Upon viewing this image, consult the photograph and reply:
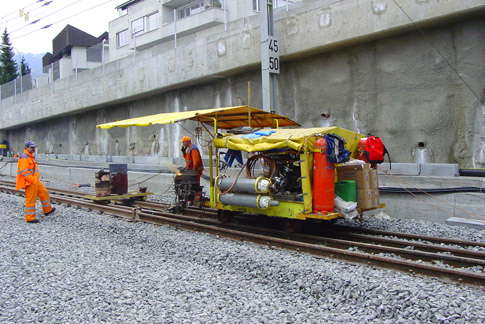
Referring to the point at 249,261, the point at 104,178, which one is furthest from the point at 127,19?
the point at 249,261

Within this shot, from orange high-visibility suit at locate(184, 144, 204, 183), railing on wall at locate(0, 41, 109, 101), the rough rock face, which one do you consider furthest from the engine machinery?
railing on wall at locate(0, 41, 109, 101)

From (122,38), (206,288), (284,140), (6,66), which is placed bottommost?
(206,288)

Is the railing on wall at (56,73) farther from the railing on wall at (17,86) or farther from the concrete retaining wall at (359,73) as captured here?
the concrete retaining wall at (359,73)

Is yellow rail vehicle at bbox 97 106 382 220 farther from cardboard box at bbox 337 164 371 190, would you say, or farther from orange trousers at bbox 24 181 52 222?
orange trousers at bbox 24 181 52 222

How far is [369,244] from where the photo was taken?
282 inches

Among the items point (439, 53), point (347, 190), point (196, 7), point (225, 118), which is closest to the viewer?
point (347, 190)

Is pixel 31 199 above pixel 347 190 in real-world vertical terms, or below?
below

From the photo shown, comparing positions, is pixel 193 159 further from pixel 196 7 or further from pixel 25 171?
pixel 196 7

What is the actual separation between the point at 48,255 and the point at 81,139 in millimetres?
23005

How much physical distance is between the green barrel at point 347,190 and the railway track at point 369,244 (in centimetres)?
75

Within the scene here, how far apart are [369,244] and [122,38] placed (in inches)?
1469

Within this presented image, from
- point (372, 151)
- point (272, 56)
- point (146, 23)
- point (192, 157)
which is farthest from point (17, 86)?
point (372, 151)

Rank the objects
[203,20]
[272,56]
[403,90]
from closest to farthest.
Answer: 1. [403,90]
2. [272,56]
3. [203,20]

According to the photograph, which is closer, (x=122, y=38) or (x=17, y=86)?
(x=17, y=86)
